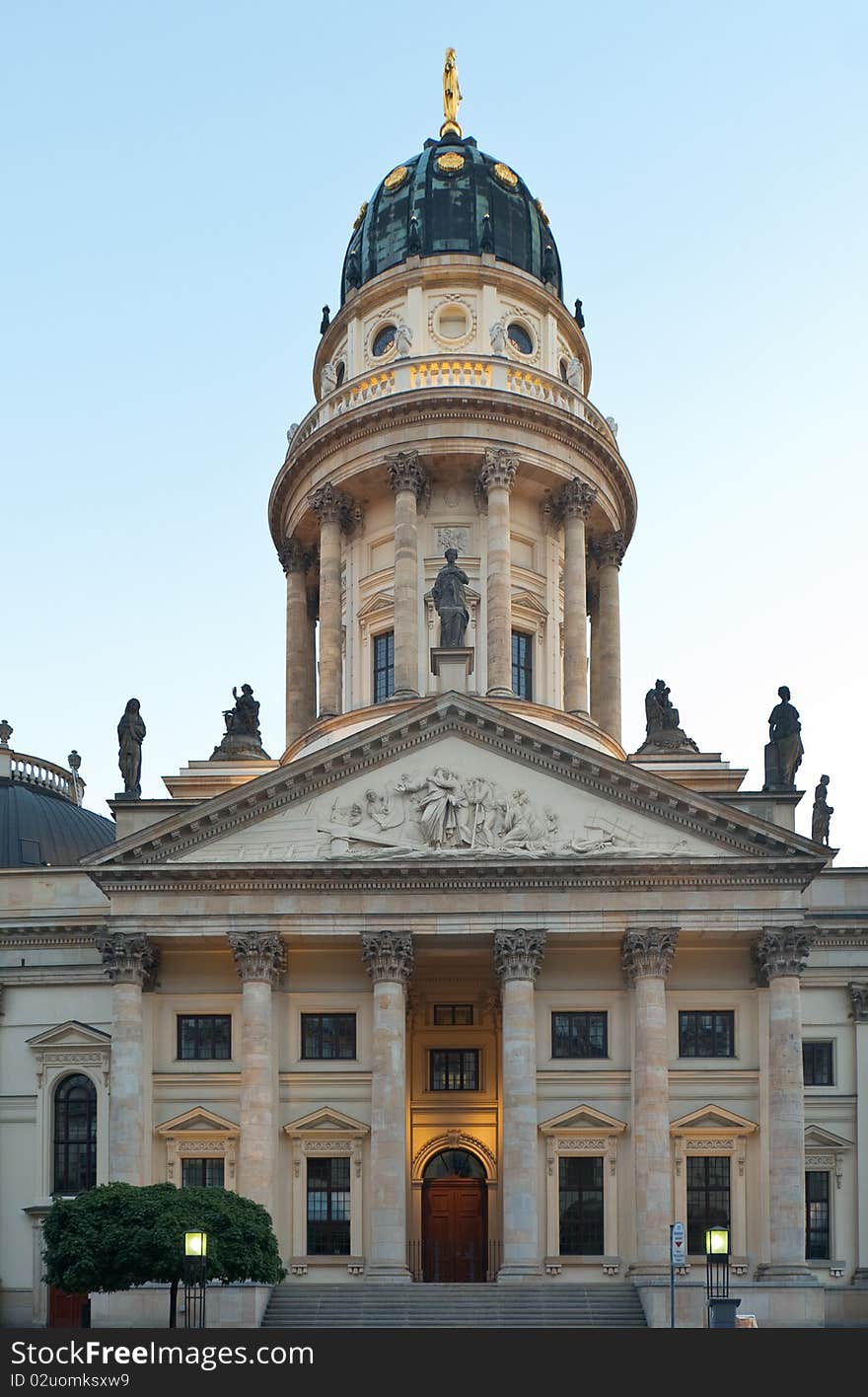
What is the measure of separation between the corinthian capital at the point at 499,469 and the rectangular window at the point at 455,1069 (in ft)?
62.4

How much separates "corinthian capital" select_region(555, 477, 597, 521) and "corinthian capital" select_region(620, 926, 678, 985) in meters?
19.0

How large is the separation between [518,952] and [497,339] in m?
24.8

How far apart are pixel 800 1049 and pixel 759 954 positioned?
8.90 ft

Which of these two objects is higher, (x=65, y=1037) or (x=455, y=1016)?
(x=455, y=1016)

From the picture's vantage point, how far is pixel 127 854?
161 feet

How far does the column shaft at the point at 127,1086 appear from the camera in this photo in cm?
4788

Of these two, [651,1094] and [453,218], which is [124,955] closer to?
[651,1094]

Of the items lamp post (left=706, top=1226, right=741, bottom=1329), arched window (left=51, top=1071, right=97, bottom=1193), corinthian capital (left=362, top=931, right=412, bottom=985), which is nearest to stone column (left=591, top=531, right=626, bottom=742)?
corinthian capital (left=362, top=931, right=412, bottom=985)

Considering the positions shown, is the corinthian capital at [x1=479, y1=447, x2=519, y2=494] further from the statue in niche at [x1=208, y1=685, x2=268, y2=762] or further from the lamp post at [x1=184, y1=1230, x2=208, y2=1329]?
the lamp post at [x1=184, y1=1230, x2=208, y2=1329]

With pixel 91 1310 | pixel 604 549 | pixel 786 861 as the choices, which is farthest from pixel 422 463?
pixel 91 1310

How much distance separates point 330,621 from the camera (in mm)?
62156

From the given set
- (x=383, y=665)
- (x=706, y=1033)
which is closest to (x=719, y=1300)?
(x=706, y=1033)

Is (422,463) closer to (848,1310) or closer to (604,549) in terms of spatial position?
(604,549)

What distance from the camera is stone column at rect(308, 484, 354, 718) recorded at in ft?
202
